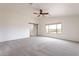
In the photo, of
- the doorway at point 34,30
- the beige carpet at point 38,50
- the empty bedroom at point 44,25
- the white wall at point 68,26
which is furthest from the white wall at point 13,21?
the white wall at point 68,26

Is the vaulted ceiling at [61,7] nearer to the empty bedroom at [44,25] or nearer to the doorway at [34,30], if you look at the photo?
the empty bedroom at [44,25]

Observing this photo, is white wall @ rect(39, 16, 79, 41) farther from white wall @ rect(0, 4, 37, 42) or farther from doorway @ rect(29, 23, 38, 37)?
white wall @ rect(0, 4, 37, 42)

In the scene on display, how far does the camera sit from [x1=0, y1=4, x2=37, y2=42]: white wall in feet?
19.4

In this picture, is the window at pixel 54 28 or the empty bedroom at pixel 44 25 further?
the window at pixel 54 28

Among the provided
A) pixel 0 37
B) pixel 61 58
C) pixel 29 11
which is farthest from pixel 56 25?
pixel 61 58

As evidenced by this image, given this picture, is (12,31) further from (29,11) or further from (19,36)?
(29,11)

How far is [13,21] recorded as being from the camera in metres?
6.77

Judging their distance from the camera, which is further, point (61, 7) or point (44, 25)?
point (44, 25)

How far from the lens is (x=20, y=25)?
24.7 ft

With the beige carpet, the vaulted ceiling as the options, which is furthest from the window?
the beige carpet

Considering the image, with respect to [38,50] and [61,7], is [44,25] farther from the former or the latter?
[38,50]

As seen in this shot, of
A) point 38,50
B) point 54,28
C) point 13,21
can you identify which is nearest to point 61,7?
point 38,50

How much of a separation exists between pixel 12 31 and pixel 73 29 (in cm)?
490

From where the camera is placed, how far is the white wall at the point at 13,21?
590 centimetres
